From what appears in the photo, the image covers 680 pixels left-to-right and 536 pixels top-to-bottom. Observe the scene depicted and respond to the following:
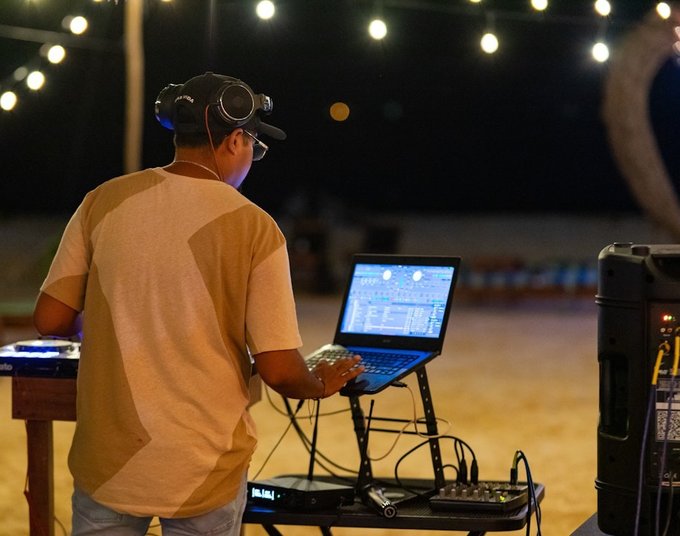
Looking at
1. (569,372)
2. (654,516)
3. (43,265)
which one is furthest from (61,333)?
(43,265)

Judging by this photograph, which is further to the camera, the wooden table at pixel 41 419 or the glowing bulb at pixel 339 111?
the glowing bulb at pixel 339 111

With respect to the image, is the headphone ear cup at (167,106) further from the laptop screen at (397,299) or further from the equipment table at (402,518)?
the equipment table at (402,518)

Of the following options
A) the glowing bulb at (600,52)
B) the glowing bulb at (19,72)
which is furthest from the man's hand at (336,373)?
the glowing bulb at (19,72)

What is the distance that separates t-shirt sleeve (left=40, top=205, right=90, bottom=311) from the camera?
2.08 metres

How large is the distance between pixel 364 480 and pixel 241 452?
728 mm

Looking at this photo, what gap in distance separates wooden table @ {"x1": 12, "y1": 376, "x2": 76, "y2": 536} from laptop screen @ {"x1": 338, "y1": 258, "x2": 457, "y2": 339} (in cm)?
79

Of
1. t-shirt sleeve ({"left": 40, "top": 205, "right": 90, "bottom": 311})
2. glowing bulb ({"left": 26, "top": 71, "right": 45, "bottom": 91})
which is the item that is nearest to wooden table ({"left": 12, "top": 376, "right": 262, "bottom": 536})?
t-shirt sleeve ({"left": 40, "top": 205, "right": 90, "bottom": 311})

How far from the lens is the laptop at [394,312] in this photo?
2.68m

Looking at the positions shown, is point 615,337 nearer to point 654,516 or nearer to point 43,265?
point 654,516

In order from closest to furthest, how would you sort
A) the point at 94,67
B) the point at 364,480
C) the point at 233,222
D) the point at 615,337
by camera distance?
the point at 233,222 < the point at 615,337 < the point at 364,480 < the point at 94,67

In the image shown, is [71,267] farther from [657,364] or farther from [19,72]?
[19,72]

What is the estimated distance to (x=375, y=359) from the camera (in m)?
2.68

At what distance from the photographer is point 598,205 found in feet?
57.7

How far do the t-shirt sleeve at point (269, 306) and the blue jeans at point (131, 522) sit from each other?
348 millimetres
